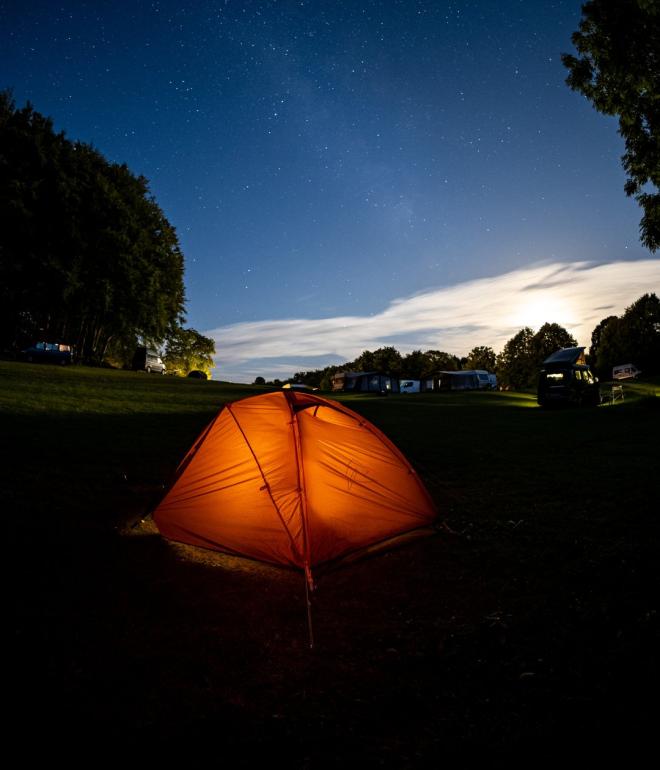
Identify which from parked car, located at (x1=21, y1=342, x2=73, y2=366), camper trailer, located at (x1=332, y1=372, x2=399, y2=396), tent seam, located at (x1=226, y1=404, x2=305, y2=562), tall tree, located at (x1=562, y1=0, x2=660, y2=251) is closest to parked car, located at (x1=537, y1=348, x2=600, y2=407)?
tall tree, located at (x1=562, y1=0, x2=660, y2=251)

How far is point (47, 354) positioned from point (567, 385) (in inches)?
1476

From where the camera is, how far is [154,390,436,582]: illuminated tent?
6.12 metres

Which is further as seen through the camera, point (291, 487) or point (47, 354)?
point (47, 354)

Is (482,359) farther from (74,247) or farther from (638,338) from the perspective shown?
(74,247)

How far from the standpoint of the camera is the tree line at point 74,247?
36531 mm

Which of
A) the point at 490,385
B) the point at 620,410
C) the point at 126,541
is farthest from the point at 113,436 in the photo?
the point at 490,385

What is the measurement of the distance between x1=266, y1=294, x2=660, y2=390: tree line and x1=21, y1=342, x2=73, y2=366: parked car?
92.2ft

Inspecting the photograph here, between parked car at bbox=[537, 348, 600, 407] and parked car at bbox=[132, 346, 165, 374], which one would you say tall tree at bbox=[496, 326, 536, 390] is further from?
parked car at bbox=[132, 346, 165, 374]

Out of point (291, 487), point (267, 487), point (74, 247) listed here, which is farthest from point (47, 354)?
point (291, 487)

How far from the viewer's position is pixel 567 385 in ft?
91.6

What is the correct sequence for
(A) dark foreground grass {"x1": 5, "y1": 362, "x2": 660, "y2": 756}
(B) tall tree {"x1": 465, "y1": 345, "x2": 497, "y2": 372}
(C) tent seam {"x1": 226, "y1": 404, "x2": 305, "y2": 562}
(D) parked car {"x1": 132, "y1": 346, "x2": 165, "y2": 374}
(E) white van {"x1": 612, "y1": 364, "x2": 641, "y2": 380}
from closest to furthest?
1. (A) dark foreground grass {"x1": 5, "y1": 362, "x2": 660, "y2": 756}
2. (C) tent seam {"x1": 226, "y1": 404, "x2": 305, "y2": 562}
3. (D) parked car {"x1": 132, "y1": 346, "x2": 165, "y2": 374}
4. (E) white van {"x1": 612, "y1": 364, "x2": 641, "y2": 380}
5. (B) tall tree {"x1": 465, "y1": 345, "x2": 497, "y2": 372}

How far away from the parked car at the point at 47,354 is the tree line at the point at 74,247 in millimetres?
3577

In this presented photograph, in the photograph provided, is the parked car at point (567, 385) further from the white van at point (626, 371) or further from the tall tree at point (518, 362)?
the tall tree at point (518, 362)

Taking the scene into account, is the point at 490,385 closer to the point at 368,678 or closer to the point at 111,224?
the point at 111,224
